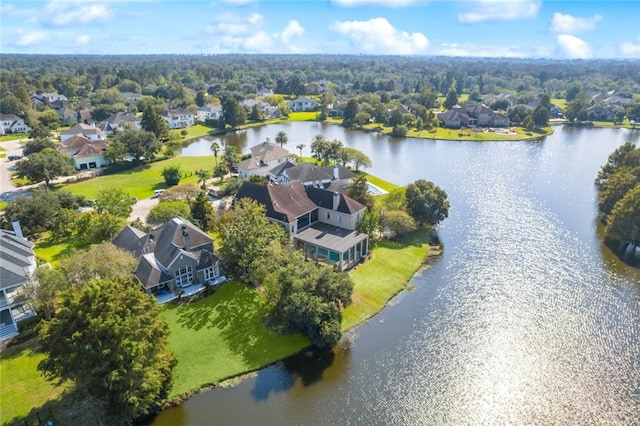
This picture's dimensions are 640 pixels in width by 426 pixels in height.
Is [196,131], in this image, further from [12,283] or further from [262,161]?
[12,283]

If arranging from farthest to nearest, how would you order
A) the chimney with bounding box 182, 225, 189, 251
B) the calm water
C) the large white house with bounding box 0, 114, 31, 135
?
the large white house with bounding box 0, 114, 31, 135, the chimney with bounding box 182, 225, 189, 251, the calm water

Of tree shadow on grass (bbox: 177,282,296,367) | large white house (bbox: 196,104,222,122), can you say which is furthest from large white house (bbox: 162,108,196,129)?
tree shadow on grass (bbox: 177,282,296,367)

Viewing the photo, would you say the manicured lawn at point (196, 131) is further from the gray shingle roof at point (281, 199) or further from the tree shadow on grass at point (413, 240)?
the tree shadow on grass at point (413, 240)

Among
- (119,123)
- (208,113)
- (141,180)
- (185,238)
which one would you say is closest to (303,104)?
(208,113)

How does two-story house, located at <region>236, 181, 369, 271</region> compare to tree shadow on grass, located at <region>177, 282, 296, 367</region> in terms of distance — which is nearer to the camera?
tree shadow on grass, located at <region>177, 282, 296, 367</region>

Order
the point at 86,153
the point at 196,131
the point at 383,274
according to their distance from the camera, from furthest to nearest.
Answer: the point at 196,131 → the point at 86,153 → the point at 383,274

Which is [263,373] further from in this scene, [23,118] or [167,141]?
[23,118]

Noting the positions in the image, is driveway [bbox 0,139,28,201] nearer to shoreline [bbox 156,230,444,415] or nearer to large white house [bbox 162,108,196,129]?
large white house [bbox 162,108,196,129]

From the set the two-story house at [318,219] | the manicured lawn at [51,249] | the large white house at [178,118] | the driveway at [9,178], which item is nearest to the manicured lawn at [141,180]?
the driveway at [9,178]
